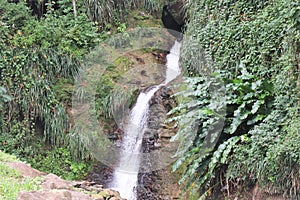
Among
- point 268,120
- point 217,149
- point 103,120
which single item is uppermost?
point 268,120

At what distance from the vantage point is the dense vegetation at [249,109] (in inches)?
154

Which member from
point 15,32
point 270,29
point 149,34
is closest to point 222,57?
point 270,29

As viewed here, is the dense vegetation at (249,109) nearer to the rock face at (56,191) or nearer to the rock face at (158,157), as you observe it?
the rock face at (158,157)

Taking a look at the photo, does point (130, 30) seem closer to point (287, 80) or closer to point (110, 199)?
point (110, 199)

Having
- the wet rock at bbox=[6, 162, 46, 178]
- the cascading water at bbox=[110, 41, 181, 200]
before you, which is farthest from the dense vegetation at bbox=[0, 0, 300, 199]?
the wet rock at bbox=[6, 162, 46, 178]

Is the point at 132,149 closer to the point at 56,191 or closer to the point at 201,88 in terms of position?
the point at 201,88

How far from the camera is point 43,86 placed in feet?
25.1

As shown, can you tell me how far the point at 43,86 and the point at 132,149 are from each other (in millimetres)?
2292

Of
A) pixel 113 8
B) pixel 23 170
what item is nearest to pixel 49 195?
pixel 23 170

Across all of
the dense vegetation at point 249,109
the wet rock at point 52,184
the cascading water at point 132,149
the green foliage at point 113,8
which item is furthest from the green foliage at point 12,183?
the green foliage at point 113,8

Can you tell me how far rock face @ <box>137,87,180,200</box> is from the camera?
20.6 ft

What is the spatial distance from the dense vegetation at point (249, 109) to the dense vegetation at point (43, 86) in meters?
2.97

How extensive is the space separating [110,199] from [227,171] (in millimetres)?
2024

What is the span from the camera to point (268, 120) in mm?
4207
